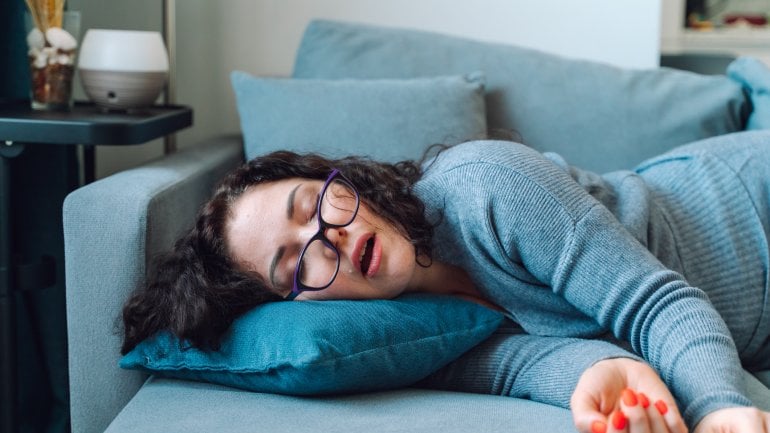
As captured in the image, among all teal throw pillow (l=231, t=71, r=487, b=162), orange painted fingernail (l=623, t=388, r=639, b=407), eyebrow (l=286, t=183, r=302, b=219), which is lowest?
orange painted fingernail (l=623, t=388, r=639, b=407)

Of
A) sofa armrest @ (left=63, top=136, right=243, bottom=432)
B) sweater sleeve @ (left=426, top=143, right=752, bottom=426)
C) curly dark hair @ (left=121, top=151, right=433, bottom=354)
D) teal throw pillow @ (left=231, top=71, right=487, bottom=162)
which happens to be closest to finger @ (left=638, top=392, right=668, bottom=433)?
sweater sleeve @ (left=426, top=143, right=752, bottom=426)

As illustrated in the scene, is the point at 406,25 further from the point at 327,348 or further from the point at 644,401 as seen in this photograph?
the point at 644,401

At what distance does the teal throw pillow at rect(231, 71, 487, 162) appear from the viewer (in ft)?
5.90

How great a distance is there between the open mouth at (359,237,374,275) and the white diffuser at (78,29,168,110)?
0.75m

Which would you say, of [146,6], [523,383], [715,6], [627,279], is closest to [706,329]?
[627,279]

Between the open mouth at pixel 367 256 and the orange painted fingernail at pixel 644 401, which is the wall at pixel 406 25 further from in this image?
the orange painted fingernail at pixel 644 401

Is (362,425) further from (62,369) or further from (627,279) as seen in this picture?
(62,369)

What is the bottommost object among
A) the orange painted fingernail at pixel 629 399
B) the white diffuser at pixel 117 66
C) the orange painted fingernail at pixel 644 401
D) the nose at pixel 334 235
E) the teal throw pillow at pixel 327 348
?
the teal throw pillow at pixel 327 348

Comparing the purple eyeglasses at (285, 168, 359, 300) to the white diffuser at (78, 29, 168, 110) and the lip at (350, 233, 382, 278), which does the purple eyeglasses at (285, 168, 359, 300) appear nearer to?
the lip at (350, 233, 382, 278)

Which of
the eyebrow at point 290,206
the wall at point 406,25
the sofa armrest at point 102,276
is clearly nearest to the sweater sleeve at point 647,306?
the eyebrow at point 290,206

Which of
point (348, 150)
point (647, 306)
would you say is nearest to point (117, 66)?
point (348, 150)

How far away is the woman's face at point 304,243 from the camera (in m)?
1.26

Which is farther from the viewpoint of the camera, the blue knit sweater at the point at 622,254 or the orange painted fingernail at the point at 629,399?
the blue knit sweater at the point at 622,254

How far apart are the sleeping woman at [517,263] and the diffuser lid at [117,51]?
55 centimetres
